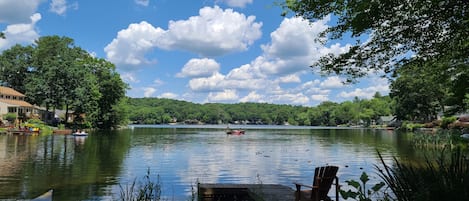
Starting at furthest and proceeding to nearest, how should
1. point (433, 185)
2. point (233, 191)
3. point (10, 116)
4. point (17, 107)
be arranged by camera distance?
1. point (17, 107)
2. point (10, 116)
3. point (233, 191)
4. point (433, 185)

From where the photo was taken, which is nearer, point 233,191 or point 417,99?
point 233,191

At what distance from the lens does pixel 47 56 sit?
273 ft

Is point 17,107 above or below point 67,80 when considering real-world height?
below

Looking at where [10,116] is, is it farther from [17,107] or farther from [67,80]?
[67,80]

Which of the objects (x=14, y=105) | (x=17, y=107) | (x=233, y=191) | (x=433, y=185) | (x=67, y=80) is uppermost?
(x=67, y=80)

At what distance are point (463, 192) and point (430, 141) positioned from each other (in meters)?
33.3

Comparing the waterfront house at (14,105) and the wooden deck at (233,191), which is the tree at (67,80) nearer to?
the waterfront house at (14,105)

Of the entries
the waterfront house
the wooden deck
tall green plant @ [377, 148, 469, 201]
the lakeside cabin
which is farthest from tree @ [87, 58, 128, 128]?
tall green plant @ [377, 148, 469, 201]

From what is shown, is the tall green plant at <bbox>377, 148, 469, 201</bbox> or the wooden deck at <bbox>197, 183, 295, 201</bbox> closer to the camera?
the tall green plant at <bbox>377, 148, 469, 201</bbox>

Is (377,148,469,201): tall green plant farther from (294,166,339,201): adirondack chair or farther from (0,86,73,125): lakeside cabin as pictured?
(0,86,73,125): lakeside cabin

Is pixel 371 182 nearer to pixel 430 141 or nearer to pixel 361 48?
pixel 361 48

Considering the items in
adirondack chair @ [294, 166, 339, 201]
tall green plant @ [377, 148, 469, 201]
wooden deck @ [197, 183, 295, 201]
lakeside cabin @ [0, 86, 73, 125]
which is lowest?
wooden deck @ [197, 183, 295, 201]

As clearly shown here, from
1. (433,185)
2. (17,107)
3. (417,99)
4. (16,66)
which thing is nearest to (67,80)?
(17,107)

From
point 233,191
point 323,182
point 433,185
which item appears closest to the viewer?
point 433,185
